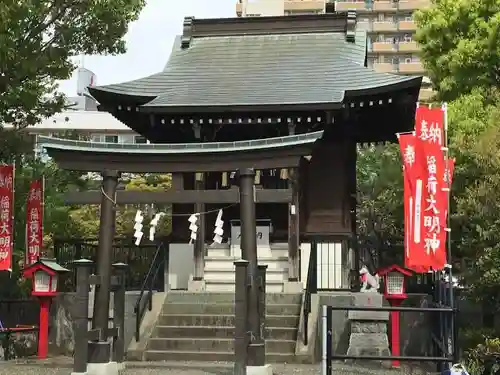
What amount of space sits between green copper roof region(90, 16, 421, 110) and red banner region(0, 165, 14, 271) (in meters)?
2.79

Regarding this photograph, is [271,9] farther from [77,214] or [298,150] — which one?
[298,150]

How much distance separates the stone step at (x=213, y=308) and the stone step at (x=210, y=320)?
183 millimetres

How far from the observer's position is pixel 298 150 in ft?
36.6

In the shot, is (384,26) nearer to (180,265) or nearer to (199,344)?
(180,265)

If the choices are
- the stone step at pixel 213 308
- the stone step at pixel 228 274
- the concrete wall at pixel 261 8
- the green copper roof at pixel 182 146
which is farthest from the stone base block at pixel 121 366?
the concrete wall at pixel 261 8

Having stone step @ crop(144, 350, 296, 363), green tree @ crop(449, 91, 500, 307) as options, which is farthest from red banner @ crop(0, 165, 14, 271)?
green tree @ crop(449, 91, 500, 307)

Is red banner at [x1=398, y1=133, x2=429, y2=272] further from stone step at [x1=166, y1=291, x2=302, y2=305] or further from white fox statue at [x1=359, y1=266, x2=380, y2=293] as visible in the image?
white fox statue at [x1=359, y1=266, x2=380, y2=293]

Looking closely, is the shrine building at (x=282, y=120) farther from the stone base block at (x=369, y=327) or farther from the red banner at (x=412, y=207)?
the red banner at (x=412, y=207)

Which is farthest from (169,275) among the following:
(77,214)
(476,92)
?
(77,214)

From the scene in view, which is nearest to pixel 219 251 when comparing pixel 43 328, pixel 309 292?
pixel 309 292

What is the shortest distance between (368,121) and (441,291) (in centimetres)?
641

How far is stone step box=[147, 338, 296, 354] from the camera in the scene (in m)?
12.5

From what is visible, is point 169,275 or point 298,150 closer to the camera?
point 298,150

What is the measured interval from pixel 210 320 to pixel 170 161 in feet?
12.4
